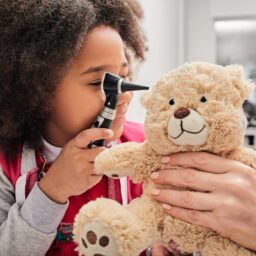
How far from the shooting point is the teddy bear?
0.37 m

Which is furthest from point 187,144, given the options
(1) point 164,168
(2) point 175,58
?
(2) point 175,58

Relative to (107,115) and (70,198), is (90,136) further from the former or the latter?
(70,198)

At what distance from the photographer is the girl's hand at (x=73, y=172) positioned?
55cm

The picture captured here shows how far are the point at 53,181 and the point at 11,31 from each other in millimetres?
242

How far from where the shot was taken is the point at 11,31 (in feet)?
1.88

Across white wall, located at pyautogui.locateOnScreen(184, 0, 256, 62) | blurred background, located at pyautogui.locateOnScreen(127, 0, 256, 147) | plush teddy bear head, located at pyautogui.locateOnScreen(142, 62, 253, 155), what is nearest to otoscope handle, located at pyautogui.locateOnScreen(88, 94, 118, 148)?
plush teddy bear head, located at pyautogui.locateOnScreen(142, 62, 253, 155)

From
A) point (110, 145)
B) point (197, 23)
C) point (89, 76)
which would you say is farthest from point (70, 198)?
point (197, 23)

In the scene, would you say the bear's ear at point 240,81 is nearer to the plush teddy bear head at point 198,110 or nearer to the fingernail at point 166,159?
the plush teddy bear head at point 198,110

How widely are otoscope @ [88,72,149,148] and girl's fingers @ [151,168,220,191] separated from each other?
0.40 feet

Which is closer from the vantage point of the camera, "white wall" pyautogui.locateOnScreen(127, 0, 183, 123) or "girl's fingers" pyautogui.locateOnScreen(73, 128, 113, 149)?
"girl's fingers" pyautogui.locateOnScreen(73, 128, 113, 149)

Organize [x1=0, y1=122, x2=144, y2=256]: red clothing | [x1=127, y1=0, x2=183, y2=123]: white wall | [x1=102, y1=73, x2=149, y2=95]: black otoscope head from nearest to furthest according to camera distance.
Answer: [x1=102, y1=73, x2=149, y2=95]: black otoscope head → [x1=0, y1=122, x2=144, y2=256]: red clothing → [x1=127, y1=0, x2=183, y2=123]: white wall

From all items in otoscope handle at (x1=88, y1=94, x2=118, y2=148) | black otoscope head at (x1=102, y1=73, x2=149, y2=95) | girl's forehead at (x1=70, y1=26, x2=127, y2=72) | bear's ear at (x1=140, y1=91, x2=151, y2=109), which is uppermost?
girl's forehead at (x1=70, y1=26, x2=127, y2=72)

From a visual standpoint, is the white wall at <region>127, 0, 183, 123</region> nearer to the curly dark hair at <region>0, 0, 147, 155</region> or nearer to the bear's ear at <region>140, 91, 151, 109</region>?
the curly dark hair at <region>0, 0, 147, 155</region>

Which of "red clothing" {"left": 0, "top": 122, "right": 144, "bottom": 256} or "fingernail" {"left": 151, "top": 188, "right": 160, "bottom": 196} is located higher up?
"fingernail" {"left": 151, "top": 188, "right": 160, "bottom": 196}
